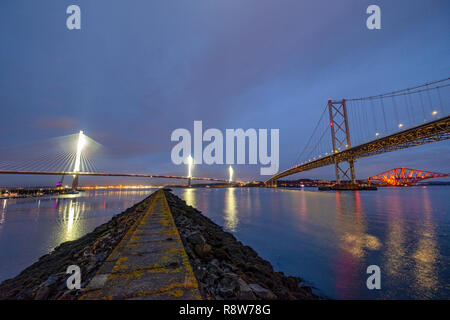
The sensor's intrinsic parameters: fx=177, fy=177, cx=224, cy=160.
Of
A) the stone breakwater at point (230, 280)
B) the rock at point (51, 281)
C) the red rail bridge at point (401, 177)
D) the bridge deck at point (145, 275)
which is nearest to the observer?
the bridge deck at point (145, 275)

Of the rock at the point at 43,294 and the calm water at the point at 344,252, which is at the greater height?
the rock at the point at 43,294

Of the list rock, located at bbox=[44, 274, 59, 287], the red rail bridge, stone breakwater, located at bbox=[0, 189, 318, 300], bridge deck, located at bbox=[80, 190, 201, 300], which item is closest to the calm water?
stone breakwater, located at bbox=[0, 189, 318, 300]

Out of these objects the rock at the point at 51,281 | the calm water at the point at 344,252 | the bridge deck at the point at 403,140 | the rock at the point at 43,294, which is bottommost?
the calm water at the point at 344,252

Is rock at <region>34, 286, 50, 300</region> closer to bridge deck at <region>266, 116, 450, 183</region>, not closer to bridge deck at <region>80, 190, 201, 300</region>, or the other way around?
bridge deck at <region>80, 190, 201, 300</region>

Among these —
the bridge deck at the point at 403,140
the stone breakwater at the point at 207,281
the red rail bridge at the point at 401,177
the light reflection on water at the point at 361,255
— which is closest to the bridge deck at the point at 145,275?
the stone breakwater at the point at 207,281

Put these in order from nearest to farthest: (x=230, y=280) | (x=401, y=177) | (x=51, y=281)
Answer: (x=230, y=280) → (x=51, y=281) → (x=401, y=177)

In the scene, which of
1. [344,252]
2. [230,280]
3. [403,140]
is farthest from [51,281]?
[403,140]

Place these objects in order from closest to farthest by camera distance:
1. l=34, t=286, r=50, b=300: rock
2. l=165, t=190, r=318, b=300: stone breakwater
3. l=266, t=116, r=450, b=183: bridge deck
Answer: l=165, t=190, r=318, b=300: stone breakwater
l=34, t=286, r=50, b=300: rock
l=266, t=116, r=450, b=183: bridge deck

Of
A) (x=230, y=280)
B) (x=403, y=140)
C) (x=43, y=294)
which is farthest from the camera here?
(x=403, y=140)

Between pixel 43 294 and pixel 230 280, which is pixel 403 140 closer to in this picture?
pixel 230 280

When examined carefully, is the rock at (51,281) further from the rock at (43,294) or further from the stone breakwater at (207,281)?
the rock at (43,294)

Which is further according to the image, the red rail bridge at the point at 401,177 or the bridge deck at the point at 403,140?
the red rail bridge at the point at 401,177
